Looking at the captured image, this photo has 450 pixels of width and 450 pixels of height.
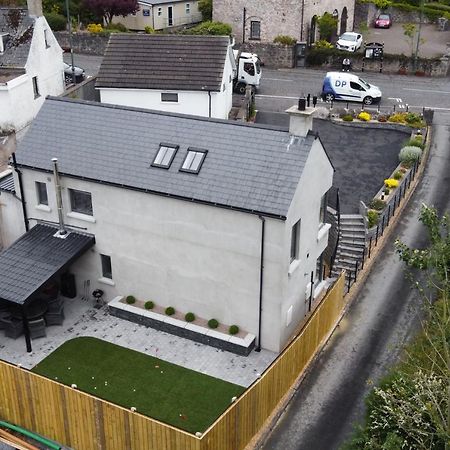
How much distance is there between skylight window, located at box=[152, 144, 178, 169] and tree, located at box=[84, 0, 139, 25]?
45377 millimetres

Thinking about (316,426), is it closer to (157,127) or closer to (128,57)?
(157,127)

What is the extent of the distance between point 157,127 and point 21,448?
507 inches

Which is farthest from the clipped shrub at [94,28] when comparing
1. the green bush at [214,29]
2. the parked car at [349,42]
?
the parked car at [349,42]

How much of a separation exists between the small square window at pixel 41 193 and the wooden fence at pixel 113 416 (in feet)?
30.0

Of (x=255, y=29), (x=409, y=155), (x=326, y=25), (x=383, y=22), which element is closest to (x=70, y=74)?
(x=255, y=29)

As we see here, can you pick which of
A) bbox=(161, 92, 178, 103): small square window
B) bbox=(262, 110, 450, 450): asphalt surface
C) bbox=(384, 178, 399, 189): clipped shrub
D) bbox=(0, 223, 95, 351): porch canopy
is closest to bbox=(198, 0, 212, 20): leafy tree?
bbox=(161, 92, 178, 103): small square window

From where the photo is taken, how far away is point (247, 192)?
2311 cm

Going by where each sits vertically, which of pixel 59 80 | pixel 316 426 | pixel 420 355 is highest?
pixel 59 80

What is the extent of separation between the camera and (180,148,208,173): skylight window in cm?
2433

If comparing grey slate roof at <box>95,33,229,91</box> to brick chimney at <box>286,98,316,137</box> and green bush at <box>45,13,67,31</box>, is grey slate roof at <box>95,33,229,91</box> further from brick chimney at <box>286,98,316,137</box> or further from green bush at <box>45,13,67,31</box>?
green bush at <box>45,13,67,31</box>

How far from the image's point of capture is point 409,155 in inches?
1522

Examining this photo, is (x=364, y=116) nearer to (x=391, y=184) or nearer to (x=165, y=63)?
(x=391, y=184)

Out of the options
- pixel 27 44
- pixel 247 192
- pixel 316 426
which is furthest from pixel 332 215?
pixel 27 44

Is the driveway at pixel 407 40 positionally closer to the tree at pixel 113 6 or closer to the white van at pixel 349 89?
the white van at pixel 349 89
